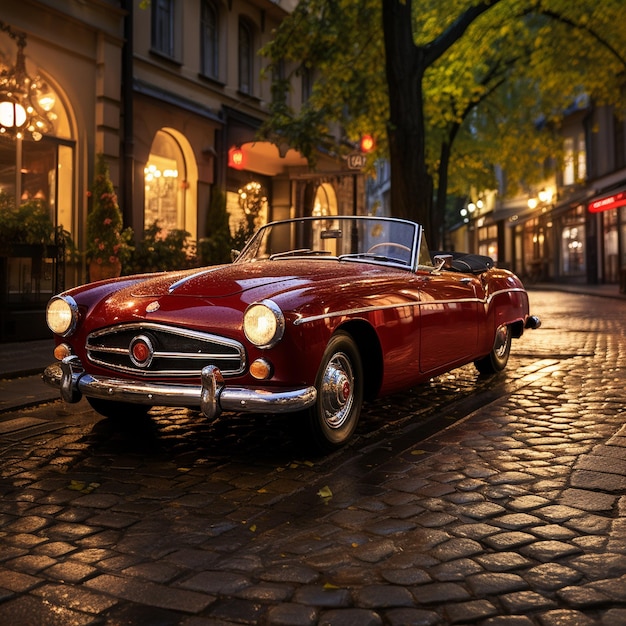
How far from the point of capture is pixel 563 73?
59.7 feet

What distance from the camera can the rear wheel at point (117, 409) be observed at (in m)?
5.38

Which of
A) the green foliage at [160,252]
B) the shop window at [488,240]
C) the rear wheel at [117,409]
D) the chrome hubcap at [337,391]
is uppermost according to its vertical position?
the shop window at [488,240]

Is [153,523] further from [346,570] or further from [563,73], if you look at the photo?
[563,73]

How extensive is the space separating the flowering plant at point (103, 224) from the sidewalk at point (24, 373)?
7.07ft

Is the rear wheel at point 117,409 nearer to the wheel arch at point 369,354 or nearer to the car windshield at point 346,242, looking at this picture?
the car windshield at point 346,242

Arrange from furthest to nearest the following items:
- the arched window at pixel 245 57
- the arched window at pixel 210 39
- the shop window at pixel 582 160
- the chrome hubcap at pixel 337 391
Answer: the shop window at pixel 582 160, the arched window at pixel 245 57, the arched window at pixel 210 39, the chrome hubcap at pixel 337 391

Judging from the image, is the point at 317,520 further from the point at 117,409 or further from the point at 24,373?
the point at 24,373

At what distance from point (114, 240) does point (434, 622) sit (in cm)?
1079

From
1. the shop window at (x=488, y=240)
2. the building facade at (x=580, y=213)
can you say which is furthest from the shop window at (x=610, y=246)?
the shop window at (x=488, y=240)

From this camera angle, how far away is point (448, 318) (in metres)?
5.86

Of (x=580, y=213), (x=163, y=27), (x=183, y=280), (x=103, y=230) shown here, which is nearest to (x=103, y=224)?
(x=103, y=230)

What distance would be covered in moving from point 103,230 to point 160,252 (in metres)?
1.67

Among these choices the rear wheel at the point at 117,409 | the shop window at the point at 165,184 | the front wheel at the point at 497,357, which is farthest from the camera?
the shop window at the point at 165,184

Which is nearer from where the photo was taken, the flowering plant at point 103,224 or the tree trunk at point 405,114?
the flowering plant at point 103,224
